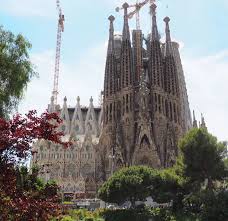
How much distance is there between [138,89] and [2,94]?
56.3 metres

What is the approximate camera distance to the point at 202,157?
37.6m

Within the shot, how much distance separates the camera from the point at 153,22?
255 ft

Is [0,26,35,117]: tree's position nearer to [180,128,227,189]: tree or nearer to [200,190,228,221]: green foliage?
[200,190,228,221]: green foliage

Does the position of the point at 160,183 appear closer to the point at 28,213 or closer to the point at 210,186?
the point at 210,186

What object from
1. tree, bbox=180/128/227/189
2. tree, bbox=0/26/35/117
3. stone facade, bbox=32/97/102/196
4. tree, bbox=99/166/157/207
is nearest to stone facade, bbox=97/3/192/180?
stone facade, bbox=32/97/102/196

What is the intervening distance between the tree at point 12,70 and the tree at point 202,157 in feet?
82.2

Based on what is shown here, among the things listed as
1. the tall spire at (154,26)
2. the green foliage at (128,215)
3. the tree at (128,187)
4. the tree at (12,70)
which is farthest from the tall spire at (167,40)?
the tree at (12,70)

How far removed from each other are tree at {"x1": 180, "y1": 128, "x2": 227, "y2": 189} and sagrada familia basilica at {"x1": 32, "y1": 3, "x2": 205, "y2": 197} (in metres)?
23.9

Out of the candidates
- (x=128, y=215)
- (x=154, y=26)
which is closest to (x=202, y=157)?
(x=128, y=215)

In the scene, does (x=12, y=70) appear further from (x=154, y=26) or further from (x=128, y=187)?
(x=154, y=26)

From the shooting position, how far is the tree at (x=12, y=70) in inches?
591

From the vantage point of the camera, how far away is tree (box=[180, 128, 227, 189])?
37.5m

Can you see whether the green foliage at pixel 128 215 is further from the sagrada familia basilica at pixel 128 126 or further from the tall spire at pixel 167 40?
the tall spire at pixel 167 40

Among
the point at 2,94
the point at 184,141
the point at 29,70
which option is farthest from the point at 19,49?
the point at 184,141
